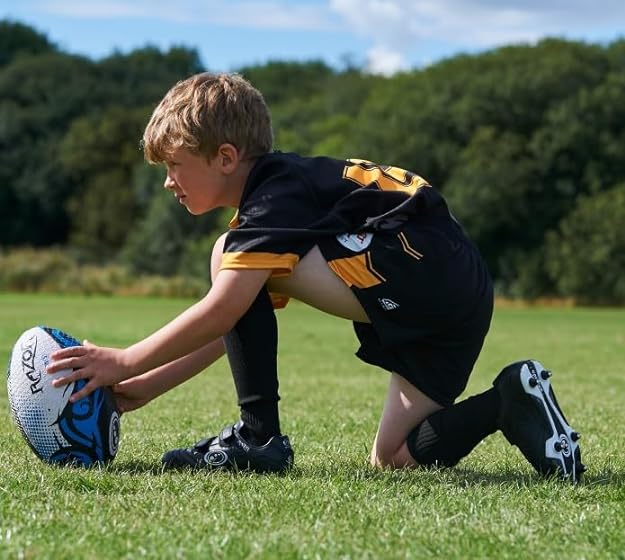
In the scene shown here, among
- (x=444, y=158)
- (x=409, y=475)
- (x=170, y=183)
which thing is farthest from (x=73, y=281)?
(x=409, y=475)

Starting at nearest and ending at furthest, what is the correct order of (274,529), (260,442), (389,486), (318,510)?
(274,529) → (318,510) → (389,486) → (260,442)

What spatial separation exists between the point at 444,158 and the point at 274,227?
48.8 meters

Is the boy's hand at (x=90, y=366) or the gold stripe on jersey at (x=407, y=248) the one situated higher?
the gold stripe on jersey at (x=407, y=248)

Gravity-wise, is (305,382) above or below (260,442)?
below

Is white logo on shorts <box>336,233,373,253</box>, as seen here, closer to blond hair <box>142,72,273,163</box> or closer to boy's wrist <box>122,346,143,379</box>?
blond hair <box>142,72,273,163</box>

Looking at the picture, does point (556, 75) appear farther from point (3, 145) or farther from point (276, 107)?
point (3, 145)

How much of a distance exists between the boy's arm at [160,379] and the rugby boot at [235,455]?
0.44 metres

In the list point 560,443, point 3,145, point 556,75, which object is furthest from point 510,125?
point 560,443

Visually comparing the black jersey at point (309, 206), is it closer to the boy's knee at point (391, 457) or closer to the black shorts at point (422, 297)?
the black shorts at point (422, 297)

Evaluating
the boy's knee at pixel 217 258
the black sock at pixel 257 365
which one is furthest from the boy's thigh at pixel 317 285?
the boy's knee at pixel 217 258

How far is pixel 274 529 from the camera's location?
11.4 feet

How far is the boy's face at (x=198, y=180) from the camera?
4.68 m

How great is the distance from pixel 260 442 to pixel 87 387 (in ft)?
Answer: 2.31

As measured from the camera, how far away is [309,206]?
456 centimetres
